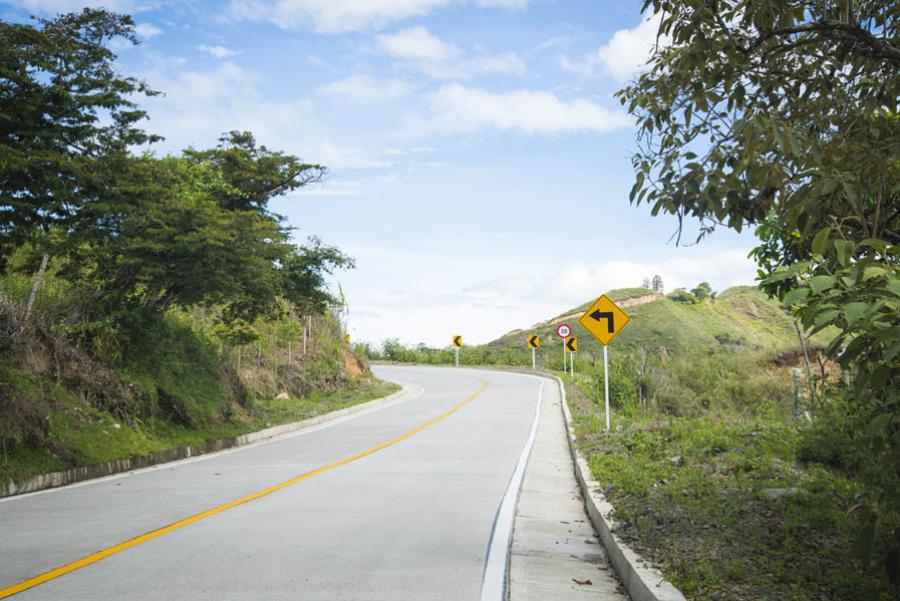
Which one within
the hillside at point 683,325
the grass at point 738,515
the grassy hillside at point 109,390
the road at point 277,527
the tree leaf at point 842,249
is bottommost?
the road at point 277,527

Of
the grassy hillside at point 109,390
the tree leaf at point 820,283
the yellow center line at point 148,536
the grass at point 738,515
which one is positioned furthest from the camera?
the grassy hillside at point 109,390

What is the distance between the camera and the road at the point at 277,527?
5766 mm

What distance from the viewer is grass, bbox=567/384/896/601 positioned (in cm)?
528

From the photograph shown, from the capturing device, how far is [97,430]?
1350 centimetres

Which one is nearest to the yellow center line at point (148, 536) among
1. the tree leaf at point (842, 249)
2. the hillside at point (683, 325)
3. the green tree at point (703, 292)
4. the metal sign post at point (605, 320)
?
the tree leaf at point (842, 249)

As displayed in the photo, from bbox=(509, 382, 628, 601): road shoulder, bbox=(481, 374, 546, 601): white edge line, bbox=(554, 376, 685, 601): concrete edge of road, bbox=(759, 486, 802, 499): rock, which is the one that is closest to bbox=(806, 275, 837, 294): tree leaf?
bbox=(554, 376, 685, 601): concrete edge of road

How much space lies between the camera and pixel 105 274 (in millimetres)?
15883

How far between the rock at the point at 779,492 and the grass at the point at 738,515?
0.01 meters

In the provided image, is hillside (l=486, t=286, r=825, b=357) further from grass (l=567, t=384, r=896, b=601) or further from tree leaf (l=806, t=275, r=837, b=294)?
tree leaf (l=806, t=275, r=837, b=294)

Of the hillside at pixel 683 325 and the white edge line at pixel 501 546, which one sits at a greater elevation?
the hillside at pixel 683 325

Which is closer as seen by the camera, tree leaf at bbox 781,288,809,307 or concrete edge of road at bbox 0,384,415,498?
tree leaf at bbox 781,288,809,307

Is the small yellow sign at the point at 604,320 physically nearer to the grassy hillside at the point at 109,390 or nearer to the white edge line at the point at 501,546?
the white edge line at the point at 501,546

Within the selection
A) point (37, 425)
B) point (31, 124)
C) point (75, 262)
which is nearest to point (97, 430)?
point (37, 425)

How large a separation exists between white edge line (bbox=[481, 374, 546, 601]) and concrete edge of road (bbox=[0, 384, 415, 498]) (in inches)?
265
